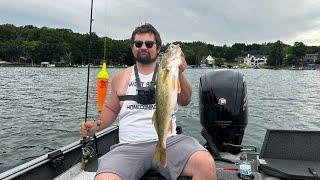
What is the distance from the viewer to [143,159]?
4125mm

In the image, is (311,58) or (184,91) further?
(311,58)

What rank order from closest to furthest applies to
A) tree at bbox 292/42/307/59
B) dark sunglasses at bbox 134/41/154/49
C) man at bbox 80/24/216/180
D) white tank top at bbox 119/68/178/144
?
man at bbox 80/24/216/180, white tank top at bbox 119/68/178/144, dark sunglasses at bbox 134/41/154/49, tree at bbox 292/42/307/59

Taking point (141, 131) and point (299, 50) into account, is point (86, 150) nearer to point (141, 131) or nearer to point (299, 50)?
point (141, 131)

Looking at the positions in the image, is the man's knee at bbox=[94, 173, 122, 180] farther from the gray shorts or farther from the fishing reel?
the fishing reel

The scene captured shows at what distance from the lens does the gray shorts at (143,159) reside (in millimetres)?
3953

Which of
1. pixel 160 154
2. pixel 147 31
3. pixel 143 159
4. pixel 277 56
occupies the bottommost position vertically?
pixel 143 159

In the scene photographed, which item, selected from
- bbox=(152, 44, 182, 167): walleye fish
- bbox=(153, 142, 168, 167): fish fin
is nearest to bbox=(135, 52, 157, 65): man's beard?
bbox=(152, 44, 182, 167): walleye fish

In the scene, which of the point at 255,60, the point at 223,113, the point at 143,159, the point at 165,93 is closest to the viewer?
the point at 165,93

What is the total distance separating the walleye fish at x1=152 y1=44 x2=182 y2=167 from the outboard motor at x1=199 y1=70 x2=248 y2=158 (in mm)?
2339

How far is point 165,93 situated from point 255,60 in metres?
178

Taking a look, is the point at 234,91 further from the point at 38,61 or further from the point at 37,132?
the point at 38,61

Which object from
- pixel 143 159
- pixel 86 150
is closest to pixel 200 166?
pixel 143 159

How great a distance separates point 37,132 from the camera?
14.2 metres

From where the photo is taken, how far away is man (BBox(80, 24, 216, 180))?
12.9 feet
